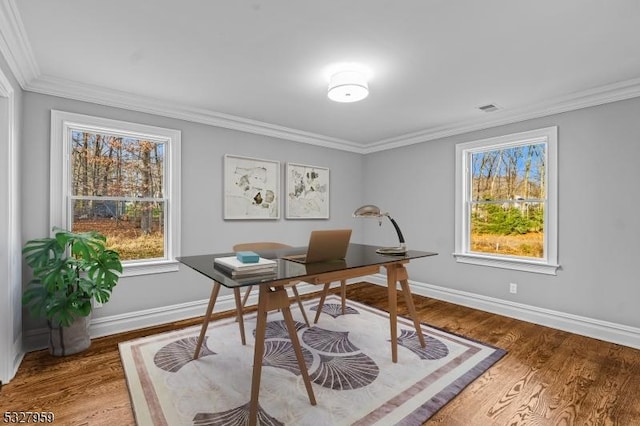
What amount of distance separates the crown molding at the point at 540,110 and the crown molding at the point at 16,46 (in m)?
4.01

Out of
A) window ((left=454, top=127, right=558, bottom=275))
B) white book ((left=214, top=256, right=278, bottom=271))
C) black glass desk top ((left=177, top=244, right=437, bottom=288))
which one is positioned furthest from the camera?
window ((left=454, top=127, right=558, bottom=275))

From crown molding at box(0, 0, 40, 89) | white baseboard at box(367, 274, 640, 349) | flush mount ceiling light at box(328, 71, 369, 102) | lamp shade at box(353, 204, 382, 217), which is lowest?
white baseboard at box(367, 274, 640, 349)

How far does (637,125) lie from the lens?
275cm

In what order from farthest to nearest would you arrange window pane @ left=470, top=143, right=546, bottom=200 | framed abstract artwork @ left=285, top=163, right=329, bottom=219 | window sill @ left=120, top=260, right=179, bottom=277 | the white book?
framed abstract artwork @ left=285, top=163, right=329, bottom=219, window pane @ left=470, top=143, right=546, bottom=200, window sill @ left=120, top=260, right=179, bottom=277, the white book

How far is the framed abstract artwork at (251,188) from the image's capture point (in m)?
3.78

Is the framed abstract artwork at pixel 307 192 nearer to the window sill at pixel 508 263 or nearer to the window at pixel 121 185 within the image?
the window at pixel 121 185

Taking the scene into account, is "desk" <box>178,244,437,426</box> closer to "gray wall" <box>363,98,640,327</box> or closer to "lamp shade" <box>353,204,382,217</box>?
"lamp shade" <box>353,204,382,217</box>

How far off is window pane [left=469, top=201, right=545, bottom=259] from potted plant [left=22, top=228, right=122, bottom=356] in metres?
3.90

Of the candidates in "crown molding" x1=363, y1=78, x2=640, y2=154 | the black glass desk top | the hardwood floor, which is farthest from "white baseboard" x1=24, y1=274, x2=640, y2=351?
"crown molding" x1=363, y1=78, x2=640, y2=154

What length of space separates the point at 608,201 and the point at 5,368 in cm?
494

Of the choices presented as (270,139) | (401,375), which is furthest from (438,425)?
(270,139)

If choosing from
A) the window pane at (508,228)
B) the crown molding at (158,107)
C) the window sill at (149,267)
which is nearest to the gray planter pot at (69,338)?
the window sill at (149,267)

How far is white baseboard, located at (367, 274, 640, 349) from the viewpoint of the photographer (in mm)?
2801

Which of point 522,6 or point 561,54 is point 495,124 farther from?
point 522,6
